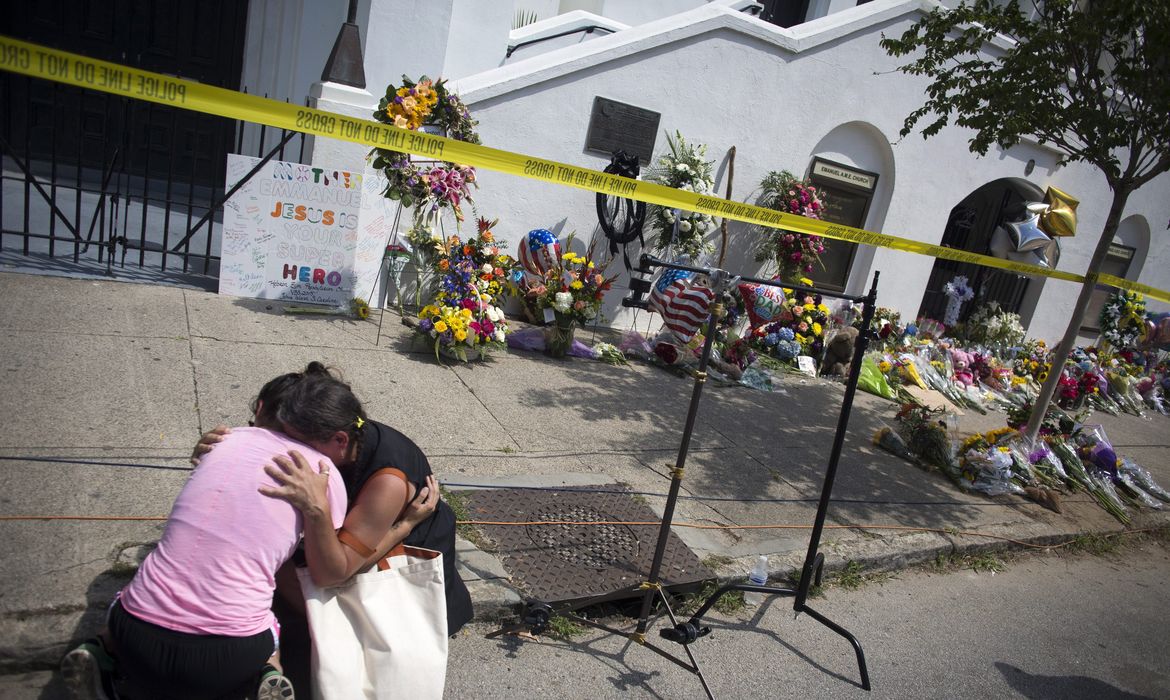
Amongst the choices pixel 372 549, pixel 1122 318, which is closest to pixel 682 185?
pixel 372 549

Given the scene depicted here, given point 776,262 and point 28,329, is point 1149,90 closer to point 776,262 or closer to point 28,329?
point 776,262

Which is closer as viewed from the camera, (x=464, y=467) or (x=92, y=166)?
(x=464, y=467)

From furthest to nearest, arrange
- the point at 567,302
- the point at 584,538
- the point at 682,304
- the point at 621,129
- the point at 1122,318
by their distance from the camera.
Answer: the point at 1122,318
the point at 621,129
the point at 682,304
the point at 567,302
the point at 584,538

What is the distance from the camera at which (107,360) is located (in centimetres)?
460

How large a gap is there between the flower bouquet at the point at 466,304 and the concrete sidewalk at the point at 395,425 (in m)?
0.22

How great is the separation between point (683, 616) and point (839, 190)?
8.15 m

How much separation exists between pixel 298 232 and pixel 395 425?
8.52 feet

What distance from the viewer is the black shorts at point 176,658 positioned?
6.76 ft

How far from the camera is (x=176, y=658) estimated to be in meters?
2.06

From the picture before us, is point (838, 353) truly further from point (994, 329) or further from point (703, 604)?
point (703, 604)

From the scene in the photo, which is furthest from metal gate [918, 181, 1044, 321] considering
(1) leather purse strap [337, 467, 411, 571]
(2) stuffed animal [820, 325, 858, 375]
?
(1) leather purse strap [337, 467, 411, 571]

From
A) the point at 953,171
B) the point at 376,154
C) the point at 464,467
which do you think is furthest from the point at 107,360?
the point at 953,171

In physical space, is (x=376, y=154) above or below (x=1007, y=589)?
above

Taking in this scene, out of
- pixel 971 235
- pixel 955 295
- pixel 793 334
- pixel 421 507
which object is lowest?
pixel 793 334
